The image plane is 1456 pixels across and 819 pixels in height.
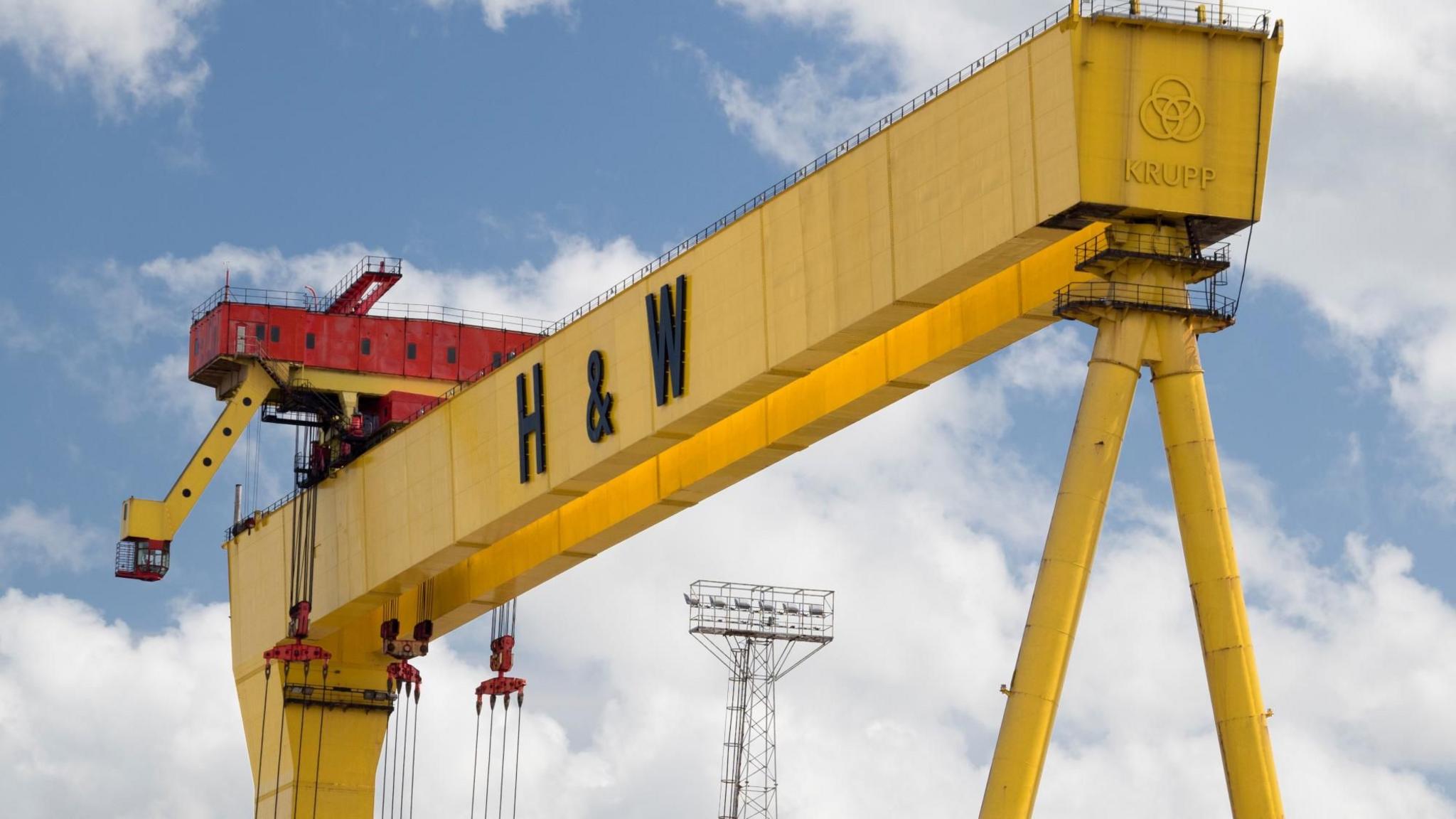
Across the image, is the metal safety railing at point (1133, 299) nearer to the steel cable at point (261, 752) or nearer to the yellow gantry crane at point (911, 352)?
the yellow gantry crane at point (911, 352)

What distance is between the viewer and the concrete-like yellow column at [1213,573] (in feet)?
117

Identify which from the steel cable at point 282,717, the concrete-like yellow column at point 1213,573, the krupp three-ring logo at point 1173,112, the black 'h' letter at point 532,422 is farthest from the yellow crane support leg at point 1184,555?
the steel cable at point 282,717

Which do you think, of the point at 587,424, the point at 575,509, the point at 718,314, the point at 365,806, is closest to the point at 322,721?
the point at 365,806

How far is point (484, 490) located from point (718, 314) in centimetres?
781

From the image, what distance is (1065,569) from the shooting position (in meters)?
36.3

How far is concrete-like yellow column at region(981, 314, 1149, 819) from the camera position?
36.1 meters

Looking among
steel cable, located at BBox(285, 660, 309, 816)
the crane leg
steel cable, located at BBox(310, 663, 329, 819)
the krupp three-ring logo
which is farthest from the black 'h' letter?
the krupp three-ring logo

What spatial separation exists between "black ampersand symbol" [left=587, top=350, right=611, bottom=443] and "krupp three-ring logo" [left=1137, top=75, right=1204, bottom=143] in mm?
11435

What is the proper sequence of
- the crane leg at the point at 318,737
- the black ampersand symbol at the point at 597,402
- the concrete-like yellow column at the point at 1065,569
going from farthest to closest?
the crane leg at the point at 318,737
the black ampersand symbol at the point at 597,402
the concrete-like yellow column at the point at 1065,569

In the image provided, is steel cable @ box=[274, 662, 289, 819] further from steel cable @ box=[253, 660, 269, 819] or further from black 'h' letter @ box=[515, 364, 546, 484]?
black 'h' letter @ box=[515, 364, 546, 484]

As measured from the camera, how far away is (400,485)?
51.5 metres

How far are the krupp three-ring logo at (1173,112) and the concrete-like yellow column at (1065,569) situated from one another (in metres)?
2.27

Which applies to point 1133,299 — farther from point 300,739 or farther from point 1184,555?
point 300,739

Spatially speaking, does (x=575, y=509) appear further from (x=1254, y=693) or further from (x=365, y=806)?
(x=1254, y=693)
